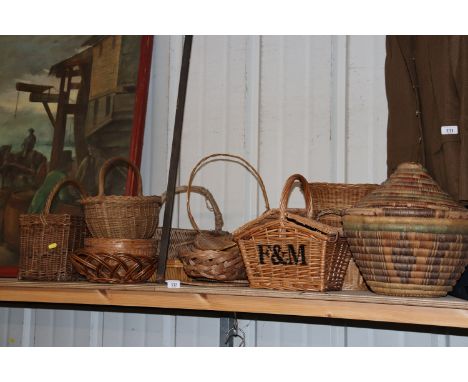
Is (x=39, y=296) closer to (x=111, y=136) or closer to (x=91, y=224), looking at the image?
(x=91, y=224)

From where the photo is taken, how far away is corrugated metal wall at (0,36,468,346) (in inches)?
104

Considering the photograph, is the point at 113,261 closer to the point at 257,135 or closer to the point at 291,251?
the point at 291,251

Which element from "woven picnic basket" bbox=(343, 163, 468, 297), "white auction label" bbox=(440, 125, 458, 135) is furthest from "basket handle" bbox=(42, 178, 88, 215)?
"white auction label" bbox=(440, 125, 458, 135)

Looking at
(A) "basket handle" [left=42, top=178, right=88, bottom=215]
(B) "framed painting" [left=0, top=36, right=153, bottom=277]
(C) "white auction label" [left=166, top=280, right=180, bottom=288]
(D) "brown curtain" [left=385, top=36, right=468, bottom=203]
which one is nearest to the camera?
(D) "brown curtain" [left=385, top=36, right=468, bottom=203]

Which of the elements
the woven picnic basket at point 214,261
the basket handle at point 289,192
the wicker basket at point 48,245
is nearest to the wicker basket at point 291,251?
the basket handle at point 289,192

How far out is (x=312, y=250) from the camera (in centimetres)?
205

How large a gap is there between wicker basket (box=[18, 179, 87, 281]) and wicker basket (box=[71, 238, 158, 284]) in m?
0.10

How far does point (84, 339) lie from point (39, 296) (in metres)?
0.63

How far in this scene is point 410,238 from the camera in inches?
73.2

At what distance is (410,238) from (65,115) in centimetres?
170

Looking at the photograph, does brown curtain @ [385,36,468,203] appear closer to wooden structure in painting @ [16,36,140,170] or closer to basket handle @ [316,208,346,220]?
basket handle @ [316,208,346,220]

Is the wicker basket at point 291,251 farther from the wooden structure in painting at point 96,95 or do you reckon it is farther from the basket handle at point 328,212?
the wooden structure in painting at point 96,95
